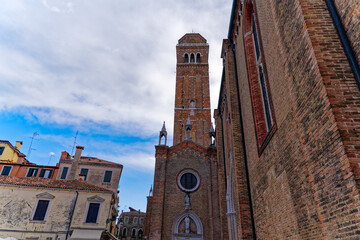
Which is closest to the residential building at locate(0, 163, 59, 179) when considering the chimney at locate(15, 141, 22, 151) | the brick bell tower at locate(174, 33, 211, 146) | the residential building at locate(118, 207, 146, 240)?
the chimney at locate(15, 141, 22, 151)

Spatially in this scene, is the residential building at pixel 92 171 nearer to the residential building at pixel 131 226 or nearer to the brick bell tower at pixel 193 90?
the brick bell tower at pixel 193 90

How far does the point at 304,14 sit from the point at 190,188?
51.3 feet

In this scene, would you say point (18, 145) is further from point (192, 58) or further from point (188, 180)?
point (192, 58)

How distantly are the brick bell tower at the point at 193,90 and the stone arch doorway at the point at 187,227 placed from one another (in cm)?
1286

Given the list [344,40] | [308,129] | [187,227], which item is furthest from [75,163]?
[344,40]

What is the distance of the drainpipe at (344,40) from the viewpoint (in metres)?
3.44

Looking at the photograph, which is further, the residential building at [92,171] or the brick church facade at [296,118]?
the residential building at [92,171]

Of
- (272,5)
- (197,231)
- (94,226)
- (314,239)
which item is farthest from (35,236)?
(272,5)

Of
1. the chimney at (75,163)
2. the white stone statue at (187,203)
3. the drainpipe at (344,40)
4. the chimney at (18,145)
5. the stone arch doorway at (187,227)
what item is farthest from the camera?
the chimney at (18,145)

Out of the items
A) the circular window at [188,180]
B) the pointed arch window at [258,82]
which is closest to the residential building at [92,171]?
the circular window at [188,180]

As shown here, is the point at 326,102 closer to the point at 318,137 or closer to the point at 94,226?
the point at 318,137

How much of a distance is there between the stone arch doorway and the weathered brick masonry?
A: 9842 millimetres

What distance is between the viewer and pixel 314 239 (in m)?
3.92

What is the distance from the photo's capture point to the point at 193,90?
1282 inches
